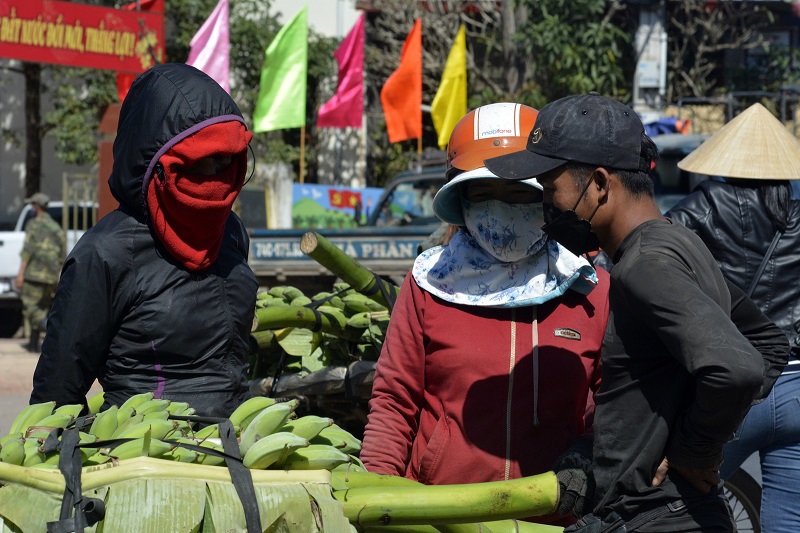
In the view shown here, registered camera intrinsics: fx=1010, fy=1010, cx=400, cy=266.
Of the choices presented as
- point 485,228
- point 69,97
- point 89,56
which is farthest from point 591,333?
point 69,97

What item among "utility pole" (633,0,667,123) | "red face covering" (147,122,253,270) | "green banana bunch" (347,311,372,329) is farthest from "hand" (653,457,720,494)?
"utility pole" (633,0,667,123)

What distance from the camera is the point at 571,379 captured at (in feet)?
8.57

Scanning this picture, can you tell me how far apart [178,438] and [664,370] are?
992 millimetres

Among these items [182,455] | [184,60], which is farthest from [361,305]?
[184,60]

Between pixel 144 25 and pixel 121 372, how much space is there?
466 inches

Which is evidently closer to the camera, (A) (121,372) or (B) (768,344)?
(B) (768,344)

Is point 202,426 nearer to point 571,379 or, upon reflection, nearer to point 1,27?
point 571,379

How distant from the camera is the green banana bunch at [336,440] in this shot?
2225 millimetres

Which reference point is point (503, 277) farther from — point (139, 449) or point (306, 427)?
point (139, 449)

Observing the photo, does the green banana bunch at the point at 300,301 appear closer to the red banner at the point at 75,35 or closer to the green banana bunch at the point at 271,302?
the green banana bunch at the point at 271,302

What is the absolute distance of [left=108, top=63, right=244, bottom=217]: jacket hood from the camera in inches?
104

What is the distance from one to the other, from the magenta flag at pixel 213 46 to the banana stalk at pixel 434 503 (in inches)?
458

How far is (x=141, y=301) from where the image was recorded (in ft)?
8.84

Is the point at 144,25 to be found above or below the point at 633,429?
above
